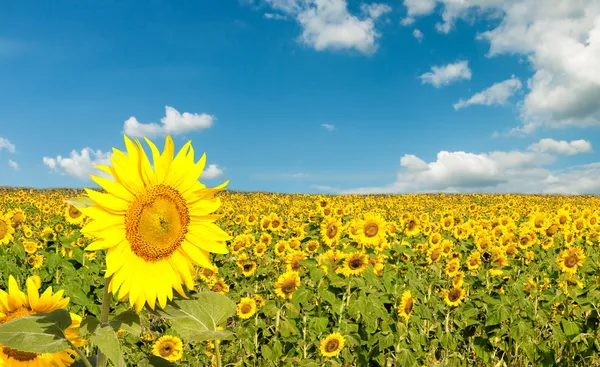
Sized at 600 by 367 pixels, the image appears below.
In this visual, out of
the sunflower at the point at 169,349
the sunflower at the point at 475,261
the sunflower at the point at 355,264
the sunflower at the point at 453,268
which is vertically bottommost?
the sunflower at the point at 169,349

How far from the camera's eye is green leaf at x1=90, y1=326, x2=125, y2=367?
5.70 feet

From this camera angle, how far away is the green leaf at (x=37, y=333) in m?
1.87

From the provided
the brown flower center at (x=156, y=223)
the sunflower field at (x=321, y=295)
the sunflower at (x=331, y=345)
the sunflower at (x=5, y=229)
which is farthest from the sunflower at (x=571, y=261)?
the sunflower at (x=5, y=229)

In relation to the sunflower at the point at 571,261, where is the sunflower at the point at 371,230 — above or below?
above

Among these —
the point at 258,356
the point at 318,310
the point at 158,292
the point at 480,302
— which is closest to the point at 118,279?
the point at 158,292

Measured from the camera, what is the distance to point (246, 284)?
912 centimetres

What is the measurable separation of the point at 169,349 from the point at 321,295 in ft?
7.30

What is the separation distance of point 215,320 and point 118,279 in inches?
18.0

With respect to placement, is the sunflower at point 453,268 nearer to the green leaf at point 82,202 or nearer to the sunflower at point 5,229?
the green leaf at point 82,202

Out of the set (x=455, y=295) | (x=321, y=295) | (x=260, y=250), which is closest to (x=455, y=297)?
(x=455, y=295)

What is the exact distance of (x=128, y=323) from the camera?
1.91 meters

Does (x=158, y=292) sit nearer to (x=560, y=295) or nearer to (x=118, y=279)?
(x=118, y=279)

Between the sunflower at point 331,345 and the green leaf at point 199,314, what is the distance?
158 inches

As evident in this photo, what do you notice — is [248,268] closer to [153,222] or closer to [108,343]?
[153,222]
